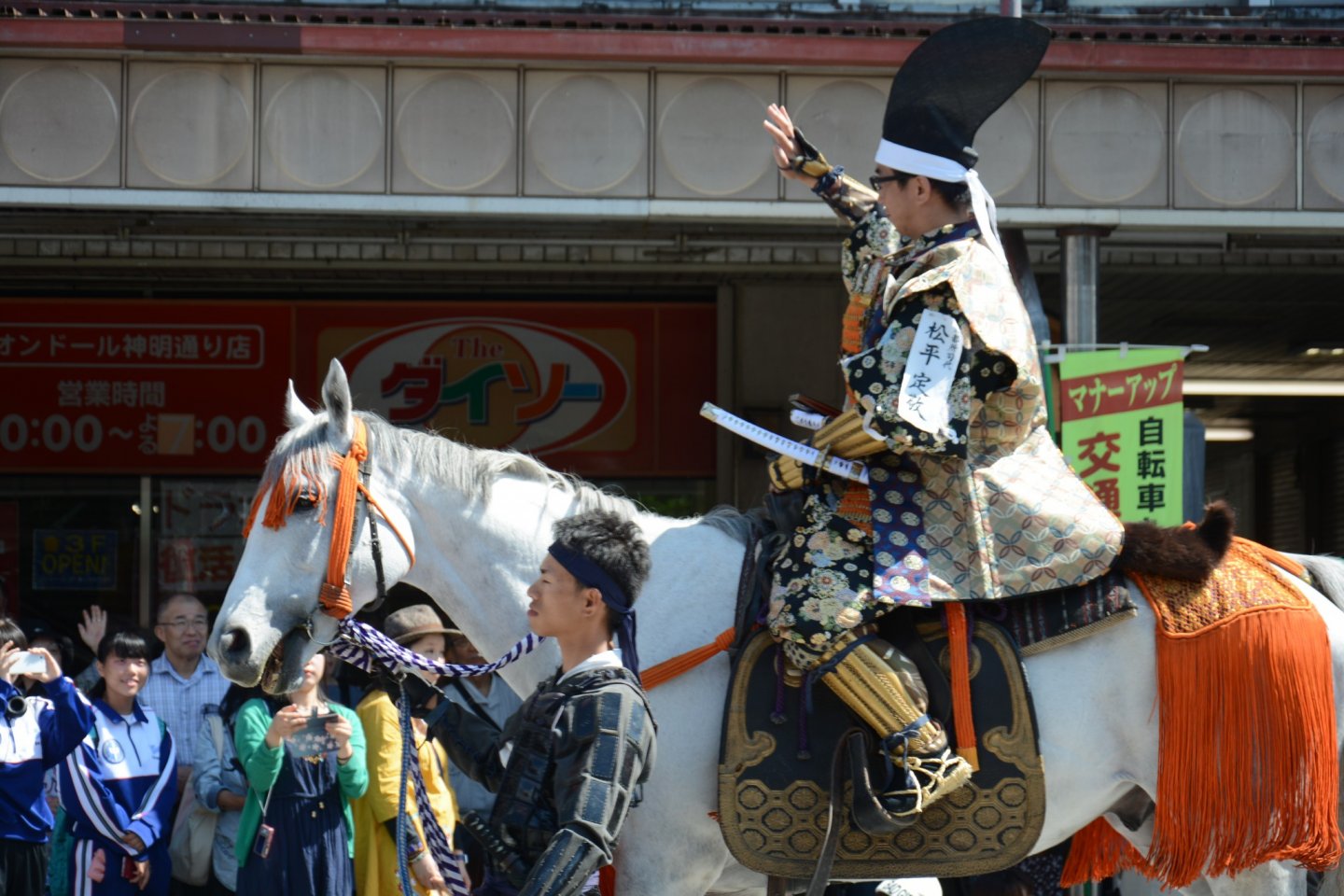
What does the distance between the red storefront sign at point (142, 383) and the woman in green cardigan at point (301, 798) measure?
15.1ft

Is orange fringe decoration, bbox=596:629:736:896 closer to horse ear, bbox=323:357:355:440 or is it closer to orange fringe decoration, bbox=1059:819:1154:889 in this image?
horse ear, bbox=323:357:355:440

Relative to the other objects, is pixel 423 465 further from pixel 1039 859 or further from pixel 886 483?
pixel 1039 859

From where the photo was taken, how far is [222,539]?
10.4m

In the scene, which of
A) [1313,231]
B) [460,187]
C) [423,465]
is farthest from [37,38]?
[1313,231]

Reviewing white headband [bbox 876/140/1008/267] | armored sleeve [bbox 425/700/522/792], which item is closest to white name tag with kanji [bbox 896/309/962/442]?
white headband [bbox 876/140/1008/267]

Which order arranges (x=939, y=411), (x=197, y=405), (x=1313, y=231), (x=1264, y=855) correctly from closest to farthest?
(x=939, y=411) < (x=1264, y=855) < (x=1313, y=231) < (x=197, y=405)

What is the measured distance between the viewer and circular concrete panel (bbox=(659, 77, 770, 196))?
7.34 meters

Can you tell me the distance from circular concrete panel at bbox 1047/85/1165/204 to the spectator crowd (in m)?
3.63

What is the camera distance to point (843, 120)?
7375 mm

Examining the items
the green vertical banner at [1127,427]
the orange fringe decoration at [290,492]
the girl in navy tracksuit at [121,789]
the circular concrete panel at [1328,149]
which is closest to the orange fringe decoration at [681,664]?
the orange fringe decoration at [290,492]

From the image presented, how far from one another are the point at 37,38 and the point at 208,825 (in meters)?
3.61

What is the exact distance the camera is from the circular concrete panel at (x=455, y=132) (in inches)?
286

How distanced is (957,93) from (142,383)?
7.53 meters

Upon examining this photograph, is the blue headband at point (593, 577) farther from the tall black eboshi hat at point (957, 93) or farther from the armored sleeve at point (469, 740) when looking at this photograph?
the tall black eboshi hat at point (957, 93)
